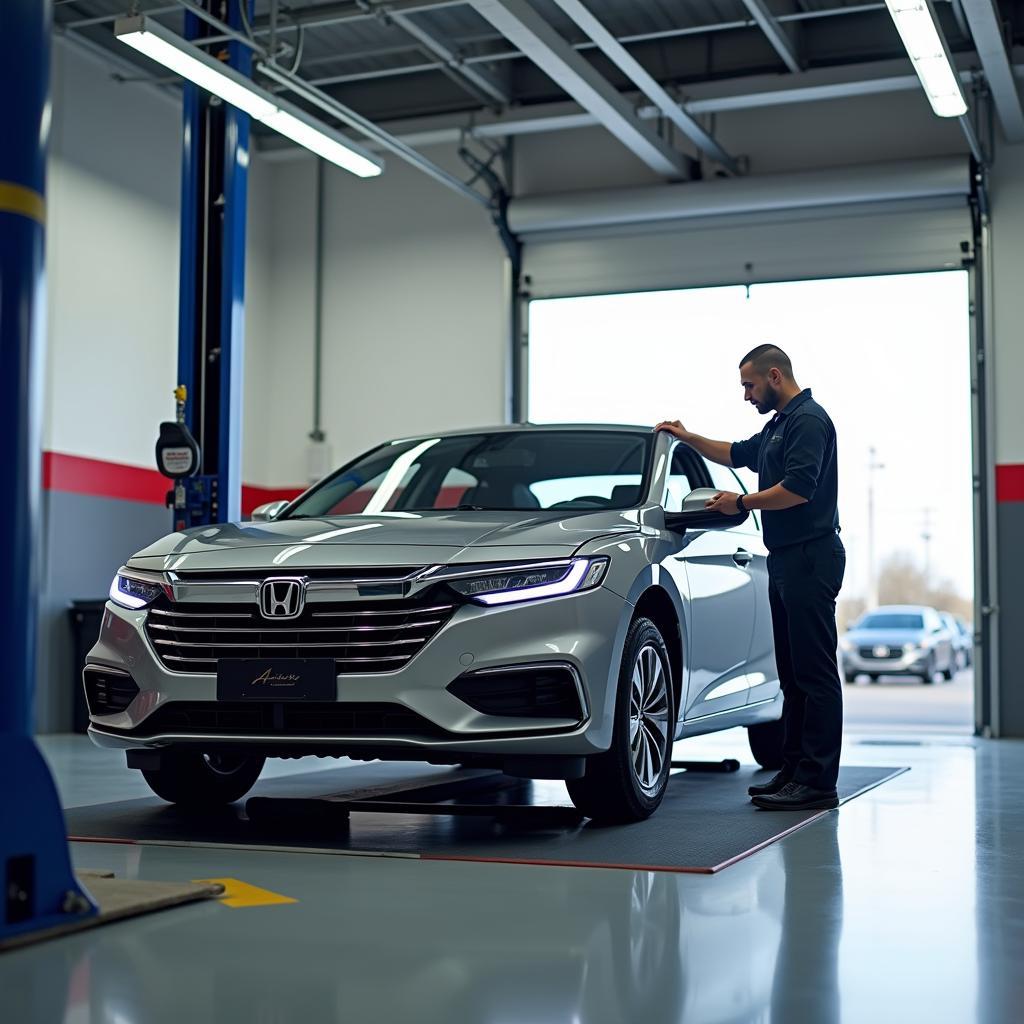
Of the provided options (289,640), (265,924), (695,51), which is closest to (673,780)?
(289,640)

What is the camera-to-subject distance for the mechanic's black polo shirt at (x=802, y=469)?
5496 millimetres

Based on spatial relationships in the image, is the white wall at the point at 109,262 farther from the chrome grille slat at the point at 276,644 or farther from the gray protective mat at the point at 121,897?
the gray protective mat at the point at 121,897

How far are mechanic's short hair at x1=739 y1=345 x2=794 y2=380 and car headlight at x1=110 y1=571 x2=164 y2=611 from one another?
2381mm

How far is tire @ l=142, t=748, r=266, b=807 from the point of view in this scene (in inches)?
212

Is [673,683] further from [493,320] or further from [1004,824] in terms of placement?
[493,320]

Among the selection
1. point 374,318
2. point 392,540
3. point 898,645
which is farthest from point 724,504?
point 898,645

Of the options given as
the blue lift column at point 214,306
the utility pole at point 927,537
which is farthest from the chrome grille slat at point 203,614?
the utility pole at point 927,537

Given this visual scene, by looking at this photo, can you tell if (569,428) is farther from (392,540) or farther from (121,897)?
(121,897)

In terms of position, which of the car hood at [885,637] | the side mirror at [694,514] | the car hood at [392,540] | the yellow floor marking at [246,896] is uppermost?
the side mirror at [694,514]

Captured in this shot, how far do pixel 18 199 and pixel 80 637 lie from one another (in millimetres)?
8170

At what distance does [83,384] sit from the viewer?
439 inches

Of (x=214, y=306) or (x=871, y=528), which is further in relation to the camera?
(x=871, y=528)

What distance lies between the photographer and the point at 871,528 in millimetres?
17656

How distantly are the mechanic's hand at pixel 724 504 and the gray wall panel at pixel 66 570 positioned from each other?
6468 mm
